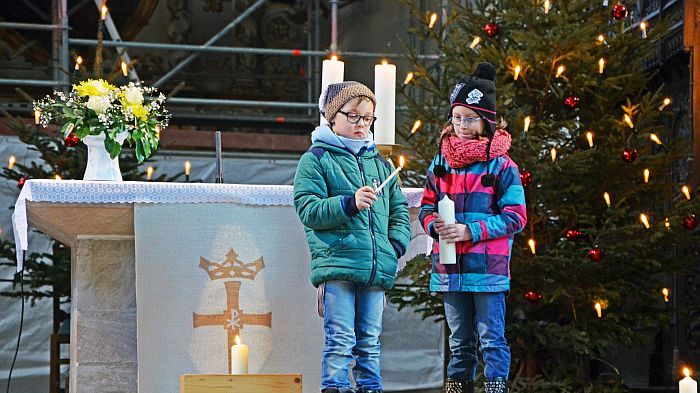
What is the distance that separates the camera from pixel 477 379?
735cm

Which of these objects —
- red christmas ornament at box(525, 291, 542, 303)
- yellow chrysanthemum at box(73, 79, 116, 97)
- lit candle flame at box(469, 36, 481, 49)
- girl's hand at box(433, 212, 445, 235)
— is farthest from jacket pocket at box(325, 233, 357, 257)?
lit candle flame at box(469, 36, 481, 49)

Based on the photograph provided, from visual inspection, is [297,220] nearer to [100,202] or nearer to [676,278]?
[100,202]

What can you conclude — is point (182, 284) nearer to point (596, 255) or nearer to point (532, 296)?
point (532, 296)

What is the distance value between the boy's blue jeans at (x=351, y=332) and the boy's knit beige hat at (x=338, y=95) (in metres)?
0.71

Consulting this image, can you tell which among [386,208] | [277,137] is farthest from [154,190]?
[277,137]

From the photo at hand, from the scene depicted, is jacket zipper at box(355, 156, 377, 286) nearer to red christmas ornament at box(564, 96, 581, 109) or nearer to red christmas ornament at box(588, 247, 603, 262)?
red christmas ornament at box(588, 247, 603, 262)

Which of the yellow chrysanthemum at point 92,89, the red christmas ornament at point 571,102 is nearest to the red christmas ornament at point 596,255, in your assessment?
the red christmas ornament at point 571,102

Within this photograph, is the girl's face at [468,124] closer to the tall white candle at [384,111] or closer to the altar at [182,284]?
the tall white candle at [384,111]

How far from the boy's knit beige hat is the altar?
0.71 m

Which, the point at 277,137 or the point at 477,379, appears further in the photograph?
the point at 277,137

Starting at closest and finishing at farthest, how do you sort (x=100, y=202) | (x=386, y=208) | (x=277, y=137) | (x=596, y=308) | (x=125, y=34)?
(x=386, y=208), (x=100, y=202), (x=596, y=308), (x=277, y=137), (x=125, y=34)

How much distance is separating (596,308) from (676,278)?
1.26m

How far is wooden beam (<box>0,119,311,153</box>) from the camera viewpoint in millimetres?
10484

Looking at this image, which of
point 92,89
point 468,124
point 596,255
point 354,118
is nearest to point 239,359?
point 354,118
